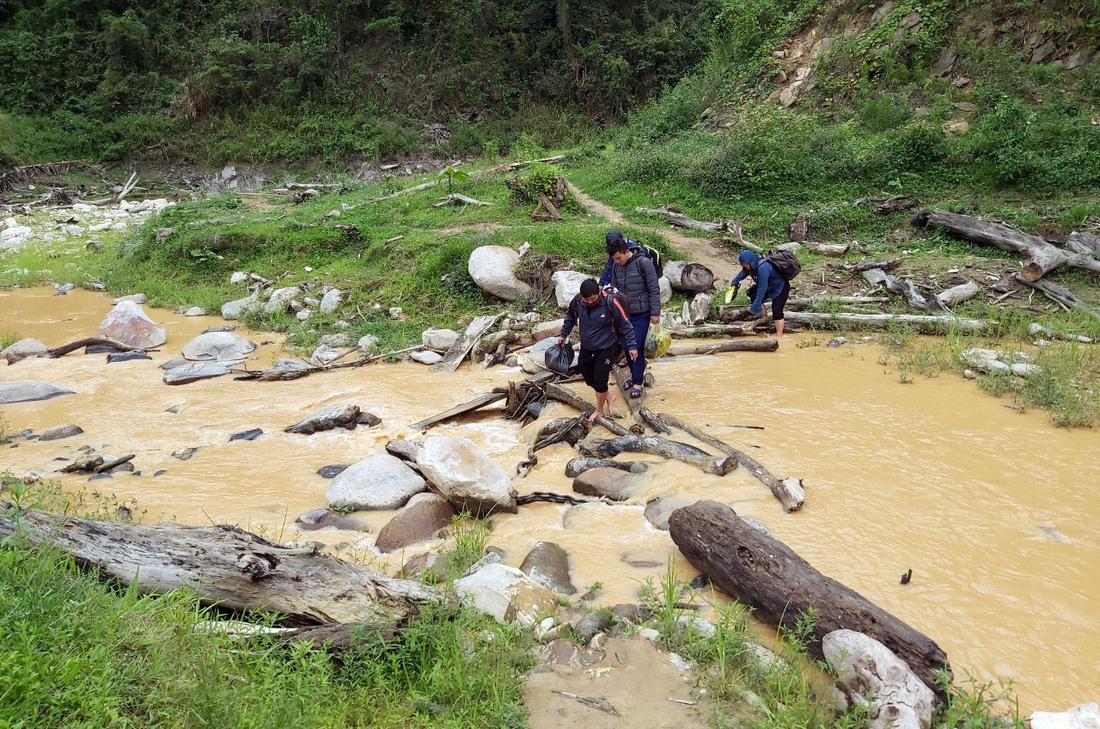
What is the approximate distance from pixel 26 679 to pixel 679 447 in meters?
4.93

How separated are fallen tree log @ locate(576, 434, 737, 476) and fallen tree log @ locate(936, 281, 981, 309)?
6469 mm

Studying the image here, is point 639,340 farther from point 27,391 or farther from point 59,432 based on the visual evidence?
point 27,391

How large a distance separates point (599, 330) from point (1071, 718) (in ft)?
14.7

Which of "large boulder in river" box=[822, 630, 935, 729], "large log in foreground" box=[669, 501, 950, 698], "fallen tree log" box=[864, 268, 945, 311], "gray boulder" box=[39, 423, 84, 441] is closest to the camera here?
"large boulder in river" box=[822, 630, 935, 729]

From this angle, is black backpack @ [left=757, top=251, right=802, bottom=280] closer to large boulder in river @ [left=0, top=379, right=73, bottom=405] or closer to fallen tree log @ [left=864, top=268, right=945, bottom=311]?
fallen tree log @ [left=864, top=268, right=945, bottom=311]

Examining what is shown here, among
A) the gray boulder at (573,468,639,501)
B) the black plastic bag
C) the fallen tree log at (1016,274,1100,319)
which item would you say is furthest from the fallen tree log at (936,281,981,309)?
the gray boulder at (573,468,639,501)

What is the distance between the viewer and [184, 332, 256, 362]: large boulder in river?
10170 millimetres

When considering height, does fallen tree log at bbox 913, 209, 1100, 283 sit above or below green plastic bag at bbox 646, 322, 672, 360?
above

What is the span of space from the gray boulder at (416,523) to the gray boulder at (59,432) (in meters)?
4.66

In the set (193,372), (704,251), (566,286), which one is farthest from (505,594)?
(704,251)

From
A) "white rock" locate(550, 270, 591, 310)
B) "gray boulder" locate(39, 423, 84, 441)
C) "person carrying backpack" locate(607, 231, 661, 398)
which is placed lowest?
"gray boulder" locate(39, 423, 84, 441)

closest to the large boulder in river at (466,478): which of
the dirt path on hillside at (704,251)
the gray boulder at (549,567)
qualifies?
the gray boulder at (549,567)

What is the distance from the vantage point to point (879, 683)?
286cm

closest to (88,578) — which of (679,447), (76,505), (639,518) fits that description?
(76,505)
